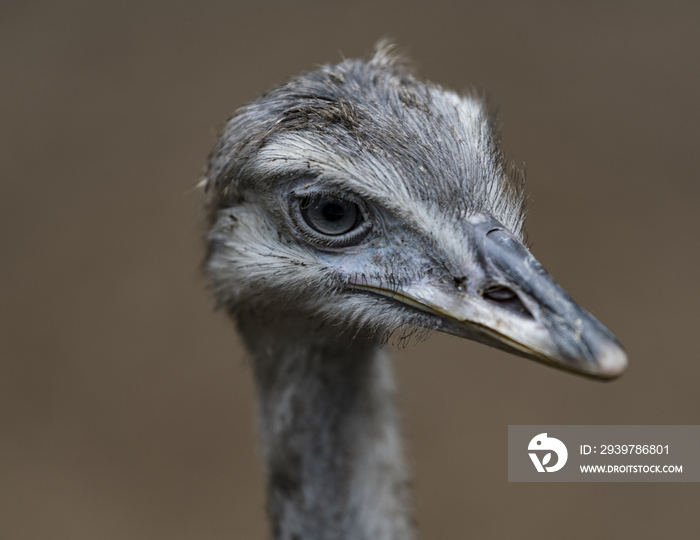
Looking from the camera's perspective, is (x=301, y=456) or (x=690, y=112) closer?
(x=301, y=456)

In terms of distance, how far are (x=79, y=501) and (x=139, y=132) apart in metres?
2.68

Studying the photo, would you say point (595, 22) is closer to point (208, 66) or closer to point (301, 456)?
point (208, 66)

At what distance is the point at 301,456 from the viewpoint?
1.97 meters

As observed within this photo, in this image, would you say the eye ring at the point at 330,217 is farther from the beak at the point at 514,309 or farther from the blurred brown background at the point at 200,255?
the blurred brown background at the point at 200,255

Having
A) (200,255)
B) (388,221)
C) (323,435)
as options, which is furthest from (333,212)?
(200,255)

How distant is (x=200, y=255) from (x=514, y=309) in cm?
347

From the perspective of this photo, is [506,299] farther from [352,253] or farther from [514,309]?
[352,253]

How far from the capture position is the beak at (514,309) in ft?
4.59

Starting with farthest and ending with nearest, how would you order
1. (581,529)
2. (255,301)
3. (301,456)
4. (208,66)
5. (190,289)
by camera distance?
(208,66)
(190,289)
(581,529)
(301,456)
(255,301)

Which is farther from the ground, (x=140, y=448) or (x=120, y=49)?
(x=120, y=49)

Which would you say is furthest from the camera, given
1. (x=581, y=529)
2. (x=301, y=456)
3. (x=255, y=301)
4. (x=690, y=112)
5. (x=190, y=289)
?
(x=690, y=112)

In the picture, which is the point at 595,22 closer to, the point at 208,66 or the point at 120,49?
the point at 208,66

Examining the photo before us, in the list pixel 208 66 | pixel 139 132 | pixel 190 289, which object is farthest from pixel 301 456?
pixel 208 66

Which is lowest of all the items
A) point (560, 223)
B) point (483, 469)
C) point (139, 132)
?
point (483, 469)
